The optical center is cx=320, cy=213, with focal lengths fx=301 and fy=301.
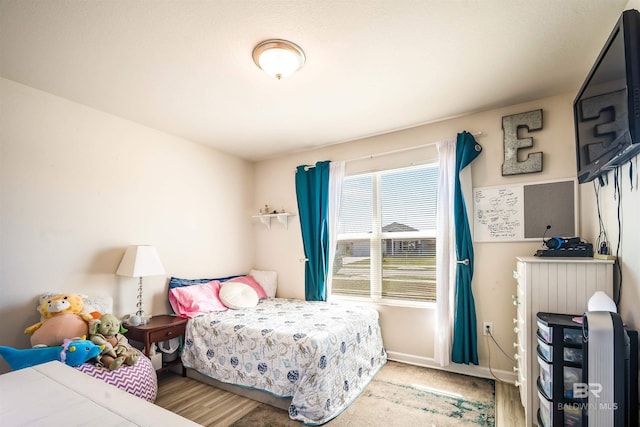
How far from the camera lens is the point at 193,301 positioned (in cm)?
310

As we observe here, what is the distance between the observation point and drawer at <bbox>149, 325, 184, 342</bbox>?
2.64 m

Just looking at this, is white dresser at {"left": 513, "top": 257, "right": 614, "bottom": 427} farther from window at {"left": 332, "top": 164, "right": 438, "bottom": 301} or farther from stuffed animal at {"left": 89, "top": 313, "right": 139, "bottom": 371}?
stuffed animal at {"left": 89, "top": 313, "right": 139, "bottom": 371}

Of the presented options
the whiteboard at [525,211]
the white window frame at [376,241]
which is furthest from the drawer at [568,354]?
the white window frame at [376,241]

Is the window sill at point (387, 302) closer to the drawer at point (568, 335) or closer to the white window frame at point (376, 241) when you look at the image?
the white window frame at point (376, 241)

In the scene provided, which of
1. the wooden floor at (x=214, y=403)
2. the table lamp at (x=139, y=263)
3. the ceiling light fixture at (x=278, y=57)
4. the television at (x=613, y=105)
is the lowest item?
the wooden floor at (x=214, y=403)

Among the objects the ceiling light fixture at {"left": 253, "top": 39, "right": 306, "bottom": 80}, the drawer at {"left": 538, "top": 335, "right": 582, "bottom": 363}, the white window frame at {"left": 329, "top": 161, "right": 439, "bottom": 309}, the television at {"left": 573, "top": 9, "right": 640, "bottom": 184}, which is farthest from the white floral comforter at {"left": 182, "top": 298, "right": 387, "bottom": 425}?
the television at {"left": 573, "top": 9, "right": 640, "bottom": 184}

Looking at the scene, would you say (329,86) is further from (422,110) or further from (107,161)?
(107,161)

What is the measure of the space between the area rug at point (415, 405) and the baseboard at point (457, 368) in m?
0.06

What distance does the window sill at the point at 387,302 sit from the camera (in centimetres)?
308

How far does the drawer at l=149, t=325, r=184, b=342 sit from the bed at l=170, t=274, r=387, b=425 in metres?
0.09

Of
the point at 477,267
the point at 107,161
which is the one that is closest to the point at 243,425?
the point at 477,267

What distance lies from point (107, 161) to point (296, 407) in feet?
8.86

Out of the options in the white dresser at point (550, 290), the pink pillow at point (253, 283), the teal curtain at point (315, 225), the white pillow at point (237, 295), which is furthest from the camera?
the pink pillow at point (253, 283)

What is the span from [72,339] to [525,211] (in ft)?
12.2
